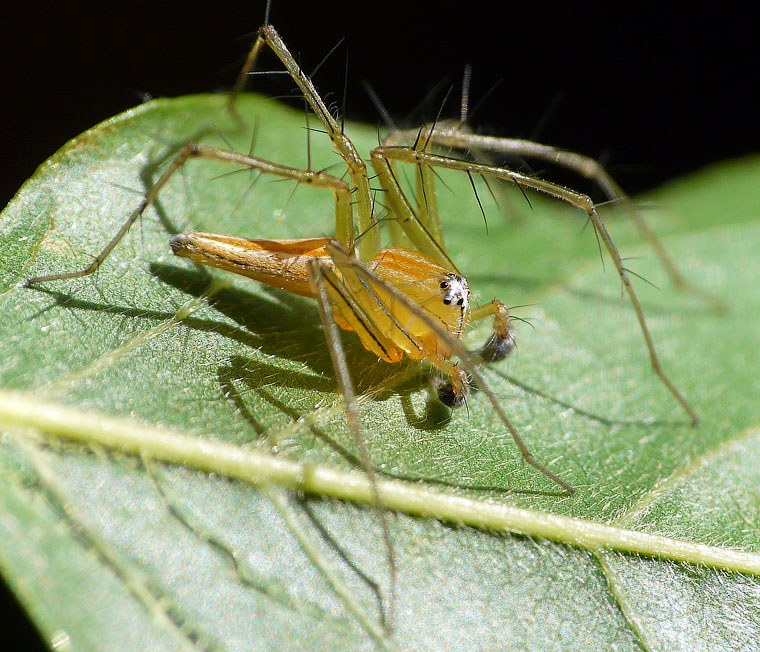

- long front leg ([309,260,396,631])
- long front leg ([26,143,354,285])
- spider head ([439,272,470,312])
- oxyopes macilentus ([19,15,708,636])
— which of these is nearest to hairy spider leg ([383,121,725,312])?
oxyopes macilentus ([19,15,708,636])

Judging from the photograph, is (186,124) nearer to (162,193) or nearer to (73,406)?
(162,193)

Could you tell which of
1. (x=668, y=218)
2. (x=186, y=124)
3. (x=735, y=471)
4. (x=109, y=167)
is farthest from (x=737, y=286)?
(x=109, y=167)

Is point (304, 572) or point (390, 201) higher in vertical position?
point (390, 201)

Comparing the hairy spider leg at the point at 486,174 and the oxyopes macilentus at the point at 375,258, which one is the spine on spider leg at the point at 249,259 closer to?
the oxyopes macilentus at the point at 375,258

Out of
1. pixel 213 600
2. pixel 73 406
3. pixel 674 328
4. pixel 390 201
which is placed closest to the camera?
pixel 213 600

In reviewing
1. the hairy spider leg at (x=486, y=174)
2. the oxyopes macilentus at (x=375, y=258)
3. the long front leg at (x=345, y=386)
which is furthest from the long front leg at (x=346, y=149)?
the long front leg at (x=345, y=386)

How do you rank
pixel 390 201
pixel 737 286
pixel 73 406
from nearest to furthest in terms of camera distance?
pixel 73 406 → pixel 390 201 → pixel 737 286

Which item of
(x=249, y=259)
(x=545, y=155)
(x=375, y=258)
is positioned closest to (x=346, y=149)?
(x=375, y=258)

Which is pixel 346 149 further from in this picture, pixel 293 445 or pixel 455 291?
pixel 293 445
